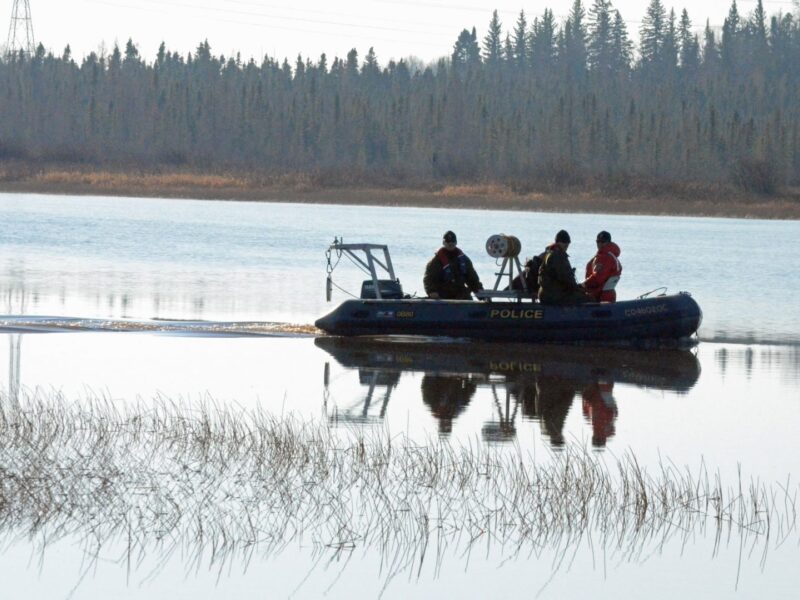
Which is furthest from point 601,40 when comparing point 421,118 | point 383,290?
point 383,290

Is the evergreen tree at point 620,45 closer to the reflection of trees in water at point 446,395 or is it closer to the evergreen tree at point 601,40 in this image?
the evergreen tree at point 601,40

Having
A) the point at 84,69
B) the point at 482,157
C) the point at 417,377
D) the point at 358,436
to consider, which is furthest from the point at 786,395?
the point at 84,69

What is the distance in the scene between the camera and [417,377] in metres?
16.2

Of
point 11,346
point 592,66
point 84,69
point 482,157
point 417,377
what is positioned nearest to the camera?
point 417,377

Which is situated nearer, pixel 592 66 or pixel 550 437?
pixel 550 437

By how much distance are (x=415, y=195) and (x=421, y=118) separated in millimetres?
31584

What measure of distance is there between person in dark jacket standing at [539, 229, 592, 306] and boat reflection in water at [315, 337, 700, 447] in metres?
0.61

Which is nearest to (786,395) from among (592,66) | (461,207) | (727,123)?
(461,207)

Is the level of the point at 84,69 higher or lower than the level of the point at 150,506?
higher

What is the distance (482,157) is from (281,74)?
145 ft

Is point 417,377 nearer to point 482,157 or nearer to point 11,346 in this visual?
point 11,346

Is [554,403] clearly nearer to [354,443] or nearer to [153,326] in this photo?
[354,443]

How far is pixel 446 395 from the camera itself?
1475cm

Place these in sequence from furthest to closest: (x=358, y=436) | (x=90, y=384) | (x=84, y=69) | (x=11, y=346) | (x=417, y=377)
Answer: (x=84, y=69) → (x=11, y=346) → (x=417, y=377) → (x=90, y=384) → (x=358, y=436)
